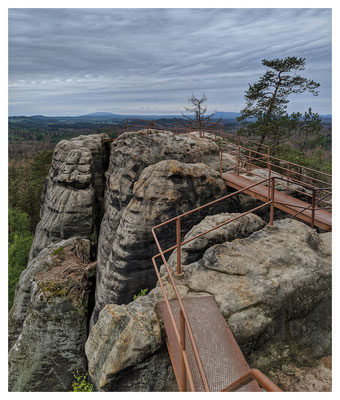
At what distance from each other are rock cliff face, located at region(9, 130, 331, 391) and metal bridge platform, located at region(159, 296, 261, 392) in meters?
0.20

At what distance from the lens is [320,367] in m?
3.91

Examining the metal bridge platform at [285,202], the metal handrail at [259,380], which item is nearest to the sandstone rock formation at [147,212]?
the metal bridge platform at [285,202]

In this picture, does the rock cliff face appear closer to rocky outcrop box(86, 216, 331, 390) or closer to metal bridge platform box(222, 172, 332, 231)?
rocky outcrop box(86, 216, 331, 390)

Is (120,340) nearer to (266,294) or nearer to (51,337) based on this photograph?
(266,294)

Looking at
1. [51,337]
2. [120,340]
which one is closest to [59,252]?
[51,337]

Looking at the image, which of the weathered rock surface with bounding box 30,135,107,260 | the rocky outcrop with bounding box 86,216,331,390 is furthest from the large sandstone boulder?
the rocky outcrop with bounding box 86,216,331,390

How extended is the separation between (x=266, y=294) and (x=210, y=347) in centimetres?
125

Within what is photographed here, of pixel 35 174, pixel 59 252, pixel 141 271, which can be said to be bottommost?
pixel 59 252

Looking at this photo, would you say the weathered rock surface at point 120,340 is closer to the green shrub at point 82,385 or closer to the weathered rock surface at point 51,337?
the green shrub at point 82,385

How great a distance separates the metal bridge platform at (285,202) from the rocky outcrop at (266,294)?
56.5 inches

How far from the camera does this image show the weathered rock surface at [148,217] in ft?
29.4

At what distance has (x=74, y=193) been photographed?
1499 centimetres

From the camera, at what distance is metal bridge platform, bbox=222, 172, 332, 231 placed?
285 inches
